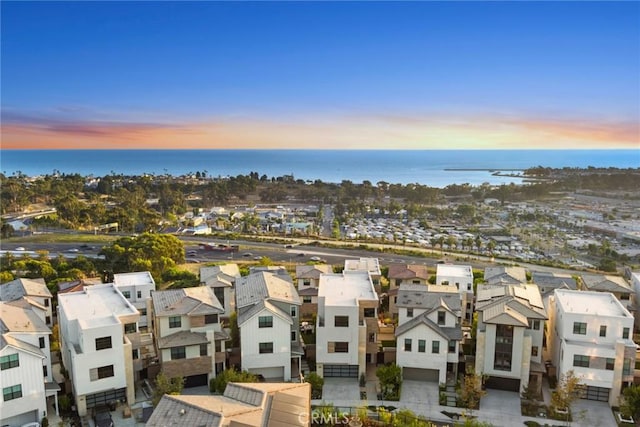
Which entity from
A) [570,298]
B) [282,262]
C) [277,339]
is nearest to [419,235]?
[282,262]

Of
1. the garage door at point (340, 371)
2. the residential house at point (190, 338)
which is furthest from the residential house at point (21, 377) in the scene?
the garage door at point (340, 371)

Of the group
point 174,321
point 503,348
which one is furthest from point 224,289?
point 503,348

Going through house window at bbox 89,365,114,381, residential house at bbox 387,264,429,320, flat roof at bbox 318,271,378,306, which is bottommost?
house window at bbox 89,365,114,381

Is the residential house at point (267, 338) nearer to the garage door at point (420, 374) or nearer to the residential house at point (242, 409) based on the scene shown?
the garage door at point (420, 374)

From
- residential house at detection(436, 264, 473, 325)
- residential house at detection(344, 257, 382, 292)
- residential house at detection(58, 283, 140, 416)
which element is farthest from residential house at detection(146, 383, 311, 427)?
residential house at detection(344, 257, 382, 292)

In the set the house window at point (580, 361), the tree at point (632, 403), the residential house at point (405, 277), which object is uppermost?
the residential house at point (405, 277)

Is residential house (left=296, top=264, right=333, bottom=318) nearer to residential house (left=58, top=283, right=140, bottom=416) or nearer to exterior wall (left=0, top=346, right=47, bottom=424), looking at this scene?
residential house (left=58, top=283, right=140, bottom=416)
